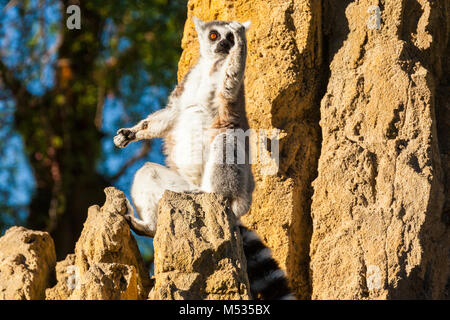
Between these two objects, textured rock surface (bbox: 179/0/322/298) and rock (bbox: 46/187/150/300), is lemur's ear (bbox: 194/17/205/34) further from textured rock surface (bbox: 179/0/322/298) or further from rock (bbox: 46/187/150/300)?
rock (bbox: 46/187/150/300)

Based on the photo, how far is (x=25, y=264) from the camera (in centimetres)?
499

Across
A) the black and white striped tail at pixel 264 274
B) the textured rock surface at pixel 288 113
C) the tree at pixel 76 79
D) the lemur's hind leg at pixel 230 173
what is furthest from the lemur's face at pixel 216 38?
the tree at pixel 76 79

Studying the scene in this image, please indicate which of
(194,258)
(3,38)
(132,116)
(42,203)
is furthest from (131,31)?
(194,258)

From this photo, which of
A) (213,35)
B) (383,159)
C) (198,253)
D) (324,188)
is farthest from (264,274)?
(213,35)

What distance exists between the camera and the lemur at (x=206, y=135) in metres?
5.31

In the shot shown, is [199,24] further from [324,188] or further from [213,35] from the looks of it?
[324,188]

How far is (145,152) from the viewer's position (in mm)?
10898

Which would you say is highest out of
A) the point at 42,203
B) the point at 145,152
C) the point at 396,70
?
the point at 396,70

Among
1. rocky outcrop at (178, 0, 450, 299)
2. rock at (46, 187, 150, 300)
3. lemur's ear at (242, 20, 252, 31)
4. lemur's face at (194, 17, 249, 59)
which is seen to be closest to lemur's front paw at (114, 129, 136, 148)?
rock at (46, 187, 150, 300)

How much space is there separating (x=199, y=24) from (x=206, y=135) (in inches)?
39.3

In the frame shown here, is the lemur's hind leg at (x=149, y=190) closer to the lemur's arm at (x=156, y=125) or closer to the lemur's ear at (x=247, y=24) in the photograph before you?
the lemur's arm at (x=156, y=125)

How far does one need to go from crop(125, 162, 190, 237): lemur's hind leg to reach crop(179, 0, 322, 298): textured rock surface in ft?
2.24
